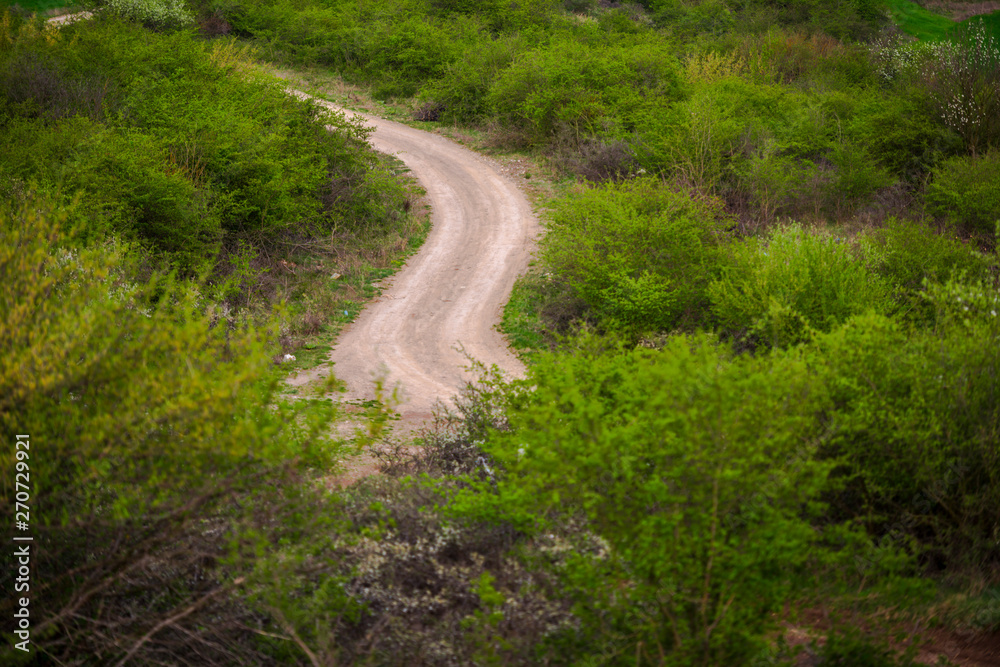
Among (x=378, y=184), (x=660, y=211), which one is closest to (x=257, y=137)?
(x=378, y=184)

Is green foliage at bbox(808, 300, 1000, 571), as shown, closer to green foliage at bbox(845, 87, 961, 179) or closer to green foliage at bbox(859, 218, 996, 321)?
green foliage at bbox(859, 218, 996, 321)

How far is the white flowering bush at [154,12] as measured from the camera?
83.7 feet

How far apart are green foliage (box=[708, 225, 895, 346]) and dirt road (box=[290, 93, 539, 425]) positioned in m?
3.97

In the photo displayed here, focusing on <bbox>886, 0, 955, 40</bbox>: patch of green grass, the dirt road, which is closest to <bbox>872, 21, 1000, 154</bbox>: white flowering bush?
the dirt road

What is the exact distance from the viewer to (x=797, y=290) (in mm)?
10438

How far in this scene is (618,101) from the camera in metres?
22.7

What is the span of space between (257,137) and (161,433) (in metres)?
13.3

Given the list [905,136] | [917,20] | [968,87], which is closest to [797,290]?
[905,136]

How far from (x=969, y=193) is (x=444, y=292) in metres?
12.2

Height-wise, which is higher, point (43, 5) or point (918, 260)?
point (43, 5)

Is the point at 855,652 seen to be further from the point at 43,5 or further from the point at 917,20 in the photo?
the point at 917,20

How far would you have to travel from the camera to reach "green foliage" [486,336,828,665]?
460 centimetres

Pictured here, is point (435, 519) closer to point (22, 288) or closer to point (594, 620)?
point (594, 620)

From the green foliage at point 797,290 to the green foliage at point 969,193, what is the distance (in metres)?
6.38
